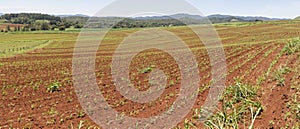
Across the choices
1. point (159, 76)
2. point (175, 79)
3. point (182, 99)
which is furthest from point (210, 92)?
point (159, 76)

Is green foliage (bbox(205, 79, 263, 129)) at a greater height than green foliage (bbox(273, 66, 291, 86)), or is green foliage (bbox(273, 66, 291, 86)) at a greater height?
green foliage (bbox(273, 66, 291, 86))

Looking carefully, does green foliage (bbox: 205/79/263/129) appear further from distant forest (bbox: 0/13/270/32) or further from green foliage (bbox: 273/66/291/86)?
distant forest (bbox: 0/13/270/32)

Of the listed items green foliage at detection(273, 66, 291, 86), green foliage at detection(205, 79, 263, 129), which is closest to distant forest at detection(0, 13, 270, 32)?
green foliage at detection(205, 79, 263, 129)

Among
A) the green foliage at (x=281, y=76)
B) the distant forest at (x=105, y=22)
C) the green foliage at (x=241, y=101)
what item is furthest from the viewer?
the distant forest at (x=105, y=22)

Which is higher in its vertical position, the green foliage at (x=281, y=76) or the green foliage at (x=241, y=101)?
the green foliage at (x=281, y=76)

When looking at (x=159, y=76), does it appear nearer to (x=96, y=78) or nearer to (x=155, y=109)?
(x=96, y=78)

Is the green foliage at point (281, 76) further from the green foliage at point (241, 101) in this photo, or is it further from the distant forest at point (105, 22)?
the distant forest at point (105, 22)

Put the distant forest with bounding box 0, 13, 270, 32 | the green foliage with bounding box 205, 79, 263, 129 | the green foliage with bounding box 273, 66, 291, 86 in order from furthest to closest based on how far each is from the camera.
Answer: the distant forest with bounding box 0, 13, 270, 32
the green foliage with bounding box 273, 66, 291, 86
the green foliage with bounding box 205, 79, 263, 129

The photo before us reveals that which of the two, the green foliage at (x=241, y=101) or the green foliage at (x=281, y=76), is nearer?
the green foliage at (x=241, y=101)

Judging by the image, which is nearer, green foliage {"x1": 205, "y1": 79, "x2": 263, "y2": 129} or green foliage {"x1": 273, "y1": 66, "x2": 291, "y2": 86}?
green foliage {"x1": 205, "y1": 79, "x2": 263, "y2": 129}

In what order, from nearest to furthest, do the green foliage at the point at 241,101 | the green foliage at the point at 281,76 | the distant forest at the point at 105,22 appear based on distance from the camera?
the green foliage at the point at 241,101
the green foliage at the point at 281,76
the distant forest at the point at 105,22

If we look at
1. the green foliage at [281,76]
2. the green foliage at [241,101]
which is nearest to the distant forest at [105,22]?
the green foliage at [241,101]
